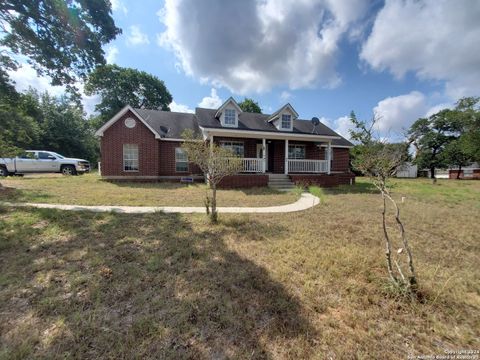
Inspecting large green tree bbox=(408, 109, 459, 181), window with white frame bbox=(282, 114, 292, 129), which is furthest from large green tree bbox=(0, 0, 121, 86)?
large green tree bbox=(408, 109, 459, 181)

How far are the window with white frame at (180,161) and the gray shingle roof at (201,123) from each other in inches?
40.8

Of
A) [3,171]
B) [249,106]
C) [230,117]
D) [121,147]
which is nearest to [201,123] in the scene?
[230,117]

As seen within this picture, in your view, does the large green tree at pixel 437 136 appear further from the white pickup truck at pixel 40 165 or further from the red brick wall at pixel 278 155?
the white pickup truck at pixel 40 165

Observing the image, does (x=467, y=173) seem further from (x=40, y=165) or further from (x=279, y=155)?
(x=40, y=165)

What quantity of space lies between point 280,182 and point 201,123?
6.66 meters

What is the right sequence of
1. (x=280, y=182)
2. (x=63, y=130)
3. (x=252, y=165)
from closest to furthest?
(x=280, y=182) < (x=252, y=165) < (x=63, y=130)

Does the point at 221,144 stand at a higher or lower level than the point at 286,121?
lower

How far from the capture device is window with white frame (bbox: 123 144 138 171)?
14.4 meters

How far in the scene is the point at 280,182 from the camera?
13891 mm

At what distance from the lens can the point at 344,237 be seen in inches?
204

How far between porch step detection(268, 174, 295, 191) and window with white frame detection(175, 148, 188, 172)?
19.9 feet

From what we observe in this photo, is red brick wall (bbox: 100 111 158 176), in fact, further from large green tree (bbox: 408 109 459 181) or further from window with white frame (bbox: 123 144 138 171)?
large green tree (bbox: 408 109 459 181)

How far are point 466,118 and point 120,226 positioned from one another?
3461 cm

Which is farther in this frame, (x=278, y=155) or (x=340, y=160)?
(x=340, y=160)
